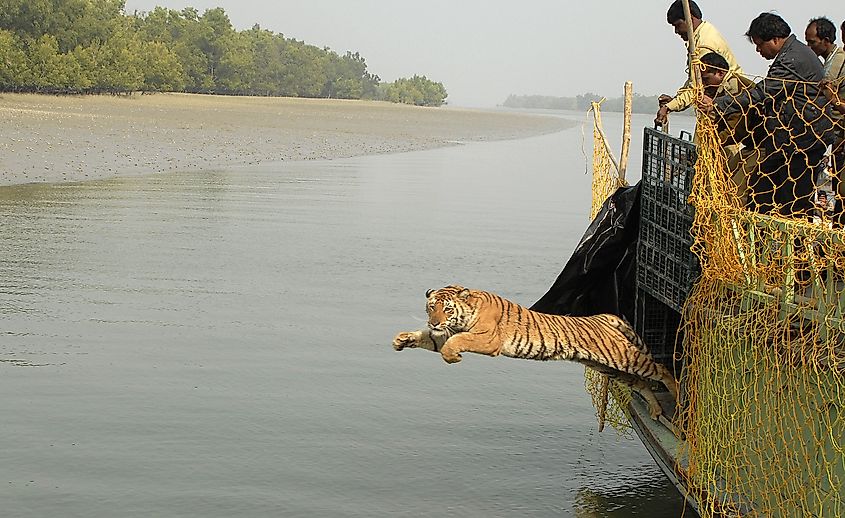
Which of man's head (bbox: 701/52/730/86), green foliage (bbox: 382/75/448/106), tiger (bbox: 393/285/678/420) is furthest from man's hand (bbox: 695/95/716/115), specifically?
green foliage (bbox: 382/75/448/106)

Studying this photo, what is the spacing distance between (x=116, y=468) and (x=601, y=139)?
16.0 feet

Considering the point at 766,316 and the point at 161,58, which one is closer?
the point at 766,316

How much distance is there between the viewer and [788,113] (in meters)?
6.86

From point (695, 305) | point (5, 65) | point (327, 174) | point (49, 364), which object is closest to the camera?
point (695, 305)

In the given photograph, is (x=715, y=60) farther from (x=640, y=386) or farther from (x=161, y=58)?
(x=161, y=58)

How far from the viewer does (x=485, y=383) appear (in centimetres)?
1094

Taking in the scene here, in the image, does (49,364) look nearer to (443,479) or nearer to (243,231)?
(443,479)

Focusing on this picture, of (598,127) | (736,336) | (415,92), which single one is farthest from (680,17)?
(415,92)

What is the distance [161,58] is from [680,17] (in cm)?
8388

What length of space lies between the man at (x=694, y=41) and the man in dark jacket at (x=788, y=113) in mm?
366

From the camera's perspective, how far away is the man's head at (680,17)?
27.1 feet

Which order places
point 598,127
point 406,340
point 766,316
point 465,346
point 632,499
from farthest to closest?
1. point 598,127
2. point 632,499
3. point 406,340
4. point 465,346
5. point 766,316

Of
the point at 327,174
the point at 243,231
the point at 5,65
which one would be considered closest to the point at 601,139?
the point at 243,231

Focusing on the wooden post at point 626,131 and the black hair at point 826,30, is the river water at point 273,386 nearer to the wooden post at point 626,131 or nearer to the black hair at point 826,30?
the wooden post at point 626,131
